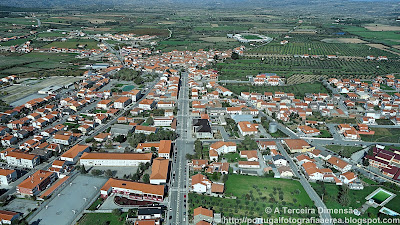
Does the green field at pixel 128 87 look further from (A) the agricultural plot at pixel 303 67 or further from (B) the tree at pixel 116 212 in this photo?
(B) the tree at pixel 116 212

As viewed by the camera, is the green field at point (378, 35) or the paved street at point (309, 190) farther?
the green field at point (378, 35)

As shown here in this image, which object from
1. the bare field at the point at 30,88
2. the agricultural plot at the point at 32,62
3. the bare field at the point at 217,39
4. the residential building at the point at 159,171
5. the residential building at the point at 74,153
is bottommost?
the residential building at the point at 159,171

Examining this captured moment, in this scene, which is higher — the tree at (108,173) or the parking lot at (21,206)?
the tree at (108,173)

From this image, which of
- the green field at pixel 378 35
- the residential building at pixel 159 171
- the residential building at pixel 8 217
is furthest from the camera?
the green field at pixel 378 35

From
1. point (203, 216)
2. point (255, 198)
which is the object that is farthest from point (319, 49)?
point (203, 216)

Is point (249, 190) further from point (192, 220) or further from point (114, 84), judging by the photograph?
point (114, 84)

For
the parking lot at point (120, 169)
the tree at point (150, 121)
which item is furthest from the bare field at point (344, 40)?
the parking lot at point (120, 169)
